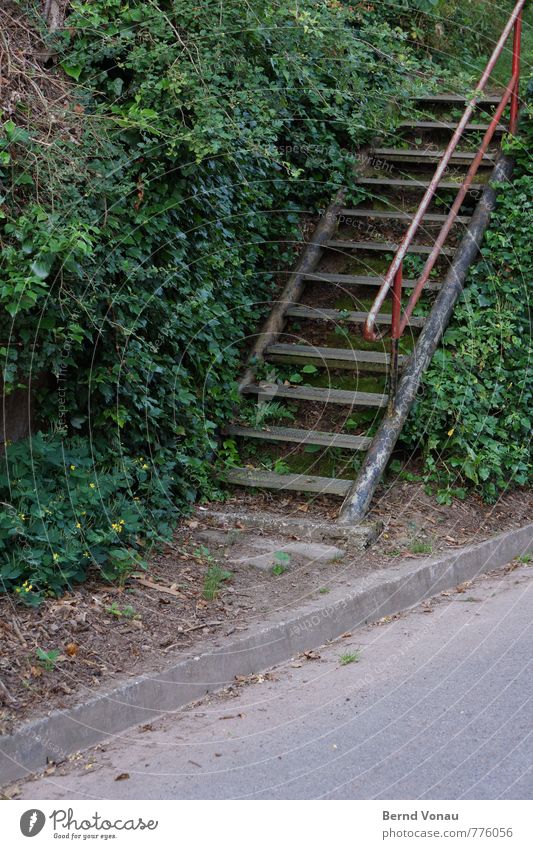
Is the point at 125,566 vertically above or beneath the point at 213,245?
beneath

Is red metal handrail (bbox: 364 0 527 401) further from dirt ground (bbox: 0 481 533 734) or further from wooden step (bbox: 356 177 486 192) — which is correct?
dirt ground (bbox: 0 481 533 734)

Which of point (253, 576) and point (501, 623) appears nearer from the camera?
point (501, 623)

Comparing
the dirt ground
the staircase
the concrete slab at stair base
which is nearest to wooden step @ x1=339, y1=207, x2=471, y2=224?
the staircase

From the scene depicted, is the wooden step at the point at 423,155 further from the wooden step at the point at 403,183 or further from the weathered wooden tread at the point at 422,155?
the wooden step at the point at 403,183

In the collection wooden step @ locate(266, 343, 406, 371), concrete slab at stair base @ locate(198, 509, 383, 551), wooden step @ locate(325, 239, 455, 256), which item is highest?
wooden step @ locate(325, 239, 455, 256)

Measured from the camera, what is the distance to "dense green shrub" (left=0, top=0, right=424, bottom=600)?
567 cm

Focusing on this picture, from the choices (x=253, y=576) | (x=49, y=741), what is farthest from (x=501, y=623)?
(x=49, y=741)

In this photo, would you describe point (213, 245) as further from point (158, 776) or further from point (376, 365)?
point (158, 776)

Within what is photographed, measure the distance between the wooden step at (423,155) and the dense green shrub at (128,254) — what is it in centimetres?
210

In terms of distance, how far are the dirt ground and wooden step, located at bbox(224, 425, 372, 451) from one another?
0.41 meters

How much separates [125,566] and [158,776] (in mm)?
1914

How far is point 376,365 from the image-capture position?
8234 mm

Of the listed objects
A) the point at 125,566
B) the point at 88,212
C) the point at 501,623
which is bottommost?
the point at 501,623
